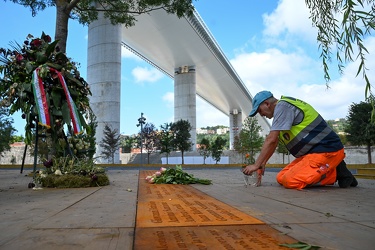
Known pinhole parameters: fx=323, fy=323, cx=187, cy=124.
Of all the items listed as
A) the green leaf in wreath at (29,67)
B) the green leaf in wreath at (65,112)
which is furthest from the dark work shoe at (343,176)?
the green leaf in wreath at (29,67)

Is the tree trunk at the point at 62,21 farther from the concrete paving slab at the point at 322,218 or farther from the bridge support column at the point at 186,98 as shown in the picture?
the bridge support column at the point at 186,98

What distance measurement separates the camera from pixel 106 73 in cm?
3769

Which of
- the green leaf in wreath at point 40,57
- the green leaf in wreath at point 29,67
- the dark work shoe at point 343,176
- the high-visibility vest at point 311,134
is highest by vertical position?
the green leaf in wreath at point 40,57

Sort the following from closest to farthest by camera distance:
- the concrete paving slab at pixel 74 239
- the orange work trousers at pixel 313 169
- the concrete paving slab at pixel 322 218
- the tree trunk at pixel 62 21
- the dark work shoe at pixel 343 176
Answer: the concrete paving slab at pixel 74 239, the concrete paving slab at pixel 322 218, the orange work trousers at pixel 313 169, the dark work shoe at pixel 343 176, the tree trunk at pixel 62 21

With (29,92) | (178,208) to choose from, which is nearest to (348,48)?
(178,208)

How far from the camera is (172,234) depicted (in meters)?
1.88

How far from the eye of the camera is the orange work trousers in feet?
14.0

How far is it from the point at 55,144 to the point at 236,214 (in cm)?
451

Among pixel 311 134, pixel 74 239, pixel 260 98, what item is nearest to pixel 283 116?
pixel 260 98

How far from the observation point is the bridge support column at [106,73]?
37750 mm

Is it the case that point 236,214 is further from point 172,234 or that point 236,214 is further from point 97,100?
point 97,100

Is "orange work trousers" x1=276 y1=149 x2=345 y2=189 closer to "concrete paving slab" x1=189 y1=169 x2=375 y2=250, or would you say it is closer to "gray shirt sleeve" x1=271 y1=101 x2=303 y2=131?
"gray shirt sleeve" x1=271 y1=101 x2=303 y2=131

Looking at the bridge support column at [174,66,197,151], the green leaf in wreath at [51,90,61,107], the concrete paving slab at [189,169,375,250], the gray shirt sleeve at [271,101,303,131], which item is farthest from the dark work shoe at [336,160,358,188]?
the bridge support column at [174,66,197,151]

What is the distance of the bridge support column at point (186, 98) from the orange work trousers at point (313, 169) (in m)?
53.4
